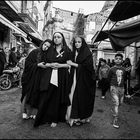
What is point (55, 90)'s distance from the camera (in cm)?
368

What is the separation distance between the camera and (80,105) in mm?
3695

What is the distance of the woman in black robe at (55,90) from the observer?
142 inches

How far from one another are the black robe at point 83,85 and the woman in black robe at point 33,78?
2.35 feet

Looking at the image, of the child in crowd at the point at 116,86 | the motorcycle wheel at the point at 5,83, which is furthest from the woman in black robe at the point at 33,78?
the motorcycle wheel at the point at 5,83

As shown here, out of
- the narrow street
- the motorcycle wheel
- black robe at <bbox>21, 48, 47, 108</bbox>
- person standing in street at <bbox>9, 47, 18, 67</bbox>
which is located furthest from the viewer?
person standing in street at <bbox>9, 47, 18, 67</bbox>

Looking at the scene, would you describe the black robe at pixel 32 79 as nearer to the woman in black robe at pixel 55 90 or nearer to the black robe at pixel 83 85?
the woman in black robe at pixel 55 90

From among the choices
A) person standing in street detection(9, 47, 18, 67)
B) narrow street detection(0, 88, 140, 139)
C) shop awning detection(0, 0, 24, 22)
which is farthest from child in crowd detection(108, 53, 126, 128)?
shop awning detection(0, 0, 24, 22)

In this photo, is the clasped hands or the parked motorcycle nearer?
the clasped hands

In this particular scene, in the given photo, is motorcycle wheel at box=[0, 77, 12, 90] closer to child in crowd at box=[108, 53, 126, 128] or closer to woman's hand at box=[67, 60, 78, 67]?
woman's hand at box=[67, 60, 78, 67]

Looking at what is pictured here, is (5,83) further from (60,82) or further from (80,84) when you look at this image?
(80,84)

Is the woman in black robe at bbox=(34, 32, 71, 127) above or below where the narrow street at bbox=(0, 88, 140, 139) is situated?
above

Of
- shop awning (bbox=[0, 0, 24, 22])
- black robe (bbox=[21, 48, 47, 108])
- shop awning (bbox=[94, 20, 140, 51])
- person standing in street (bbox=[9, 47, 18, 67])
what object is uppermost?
shop awning (bbox=[0, 0, 24, 22])

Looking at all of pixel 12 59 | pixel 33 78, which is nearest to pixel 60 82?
pixel 33 78

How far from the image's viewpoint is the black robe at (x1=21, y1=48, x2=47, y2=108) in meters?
3.74
